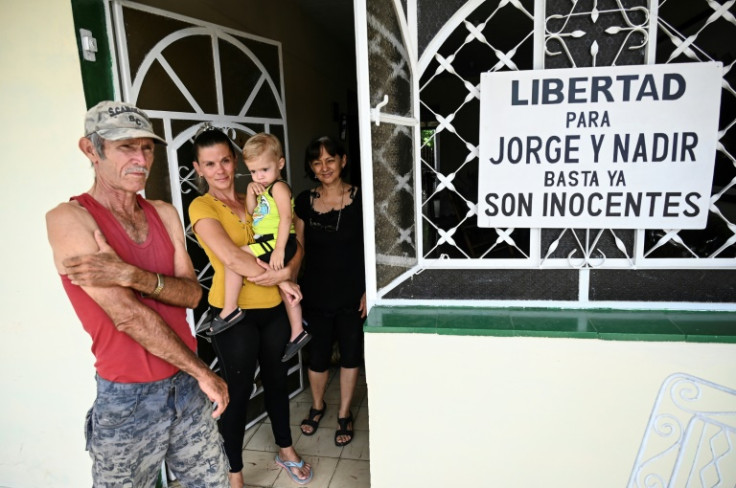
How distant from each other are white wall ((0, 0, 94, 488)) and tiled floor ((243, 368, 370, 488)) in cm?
82

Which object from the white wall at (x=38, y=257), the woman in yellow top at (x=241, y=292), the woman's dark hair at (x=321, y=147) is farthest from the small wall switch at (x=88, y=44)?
the woman's dark hair at (x=321, y=147)

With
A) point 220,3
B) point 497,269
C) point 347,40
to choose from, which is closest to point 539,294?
point 497,269

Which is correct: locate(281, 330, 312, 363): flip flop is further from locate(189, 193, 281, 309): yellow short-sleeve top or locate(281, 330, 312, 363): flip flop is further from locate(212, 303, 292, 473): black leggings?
locate(189, 193, 281, 309): yellow short-sleeve top

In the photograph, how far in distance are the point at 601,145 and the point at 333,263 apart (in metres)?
1.38

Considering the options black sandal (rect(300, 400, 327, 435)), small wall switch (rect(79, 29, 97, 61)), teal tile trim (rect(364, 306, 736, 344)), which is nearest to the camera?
teal tile trim (rect(364, 306, 736, 344))

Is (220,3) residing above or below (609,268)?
above

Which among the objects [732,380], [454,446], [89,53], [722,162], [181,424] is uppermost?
[89,53]

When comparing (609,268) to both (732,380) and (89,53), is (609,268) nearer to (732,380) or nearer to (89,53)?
(732,380)

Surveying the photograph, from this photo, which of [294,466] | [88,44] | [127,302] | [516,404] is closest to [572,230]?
[516,404]

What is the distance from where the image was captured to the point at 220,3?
284 centimetres

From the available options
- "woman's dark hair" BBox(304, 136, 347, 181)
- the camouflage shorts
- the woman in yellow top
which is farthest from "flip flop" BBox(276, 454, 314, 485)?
"woman's dark hair" BBox(304, 136, 347, 181)

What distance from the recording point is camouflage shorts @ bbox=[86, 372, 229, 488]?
1515mm

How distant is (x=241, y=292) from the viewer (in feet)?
7.06

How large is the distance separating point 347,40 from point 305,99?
1.67 meters
